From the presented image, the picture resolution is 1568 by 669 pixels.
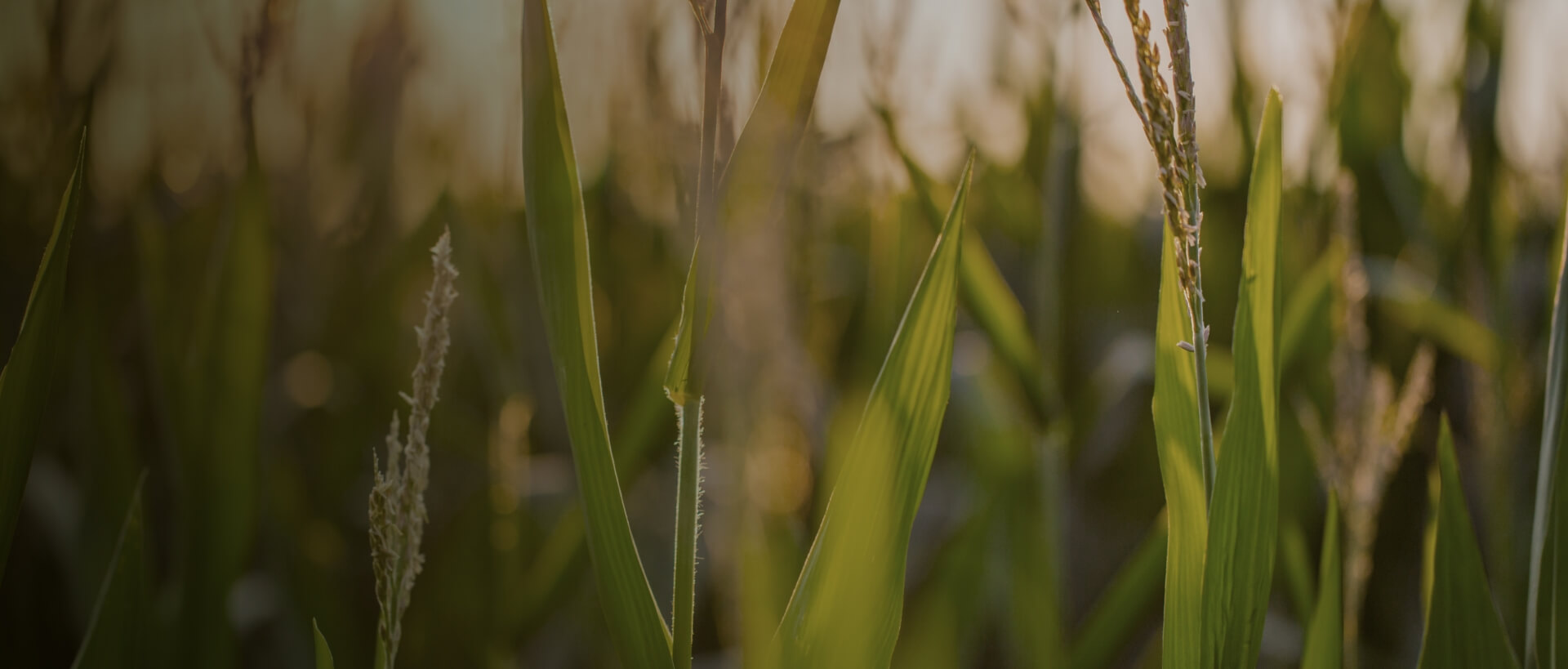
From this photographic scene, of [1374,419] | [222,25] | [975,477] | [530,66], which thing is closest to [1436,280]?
[1374,419]

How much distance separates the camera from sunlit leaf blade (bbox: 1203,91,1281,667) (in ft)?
0.88

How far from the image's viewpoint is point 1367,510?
509mm

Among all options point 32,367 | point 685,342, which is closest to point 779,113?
point 685,342

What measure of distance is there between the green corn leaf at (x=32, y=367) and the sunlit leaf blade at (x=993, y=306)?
43cm

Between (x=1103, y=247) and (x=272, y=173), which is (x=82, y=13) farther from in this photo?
(x=1103, y=247)

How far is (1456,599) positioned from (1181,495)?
0.59ft

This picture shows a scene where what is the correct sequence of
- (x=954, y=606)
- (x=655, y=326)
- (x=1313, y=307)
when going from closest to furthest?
(x=954, y=606), (x=1313, y=307), (x=655, y=326)

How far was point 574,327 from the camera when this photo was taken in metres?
0.24

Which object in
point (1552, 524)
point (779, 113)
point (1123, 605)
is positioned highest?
point (779, 113)

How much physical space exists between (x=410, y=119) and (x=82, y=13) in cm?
44

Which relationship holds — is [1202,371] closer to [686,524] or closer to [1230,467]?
[1230,467]

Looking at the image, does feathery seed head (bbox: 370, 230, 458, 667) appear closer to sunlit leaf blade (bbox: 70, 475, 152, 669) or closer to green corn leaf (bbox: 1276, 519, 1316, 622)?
sunlit leaf blade (bbox: 70, 475, 152, 669)

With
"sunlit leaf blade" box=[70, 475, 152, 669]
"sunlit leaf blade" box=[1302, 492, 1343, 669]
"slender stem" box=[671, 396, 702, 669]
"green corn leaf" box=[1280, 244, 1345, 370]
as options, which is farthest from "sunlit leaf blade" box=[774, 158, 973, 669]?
"green corn leaf" box=[1280, 244, 1345, 370]

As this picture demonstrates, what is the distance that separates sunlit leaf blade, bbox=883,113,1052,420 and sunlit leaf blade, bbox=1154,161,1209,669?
0.88 feet
